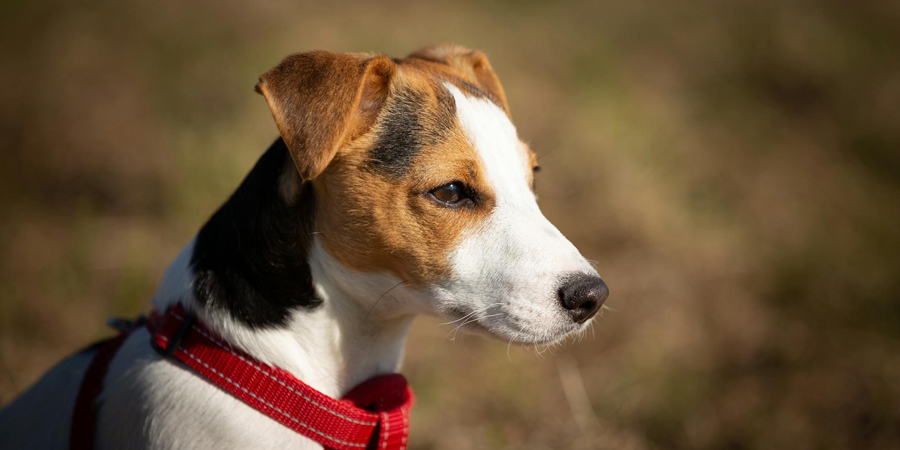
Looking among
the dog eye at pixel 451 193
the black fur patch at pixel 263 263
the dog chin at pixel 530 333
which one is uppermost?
the dog eye at pixel 451 193

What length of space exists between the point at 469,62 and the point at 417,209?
46.6 inches

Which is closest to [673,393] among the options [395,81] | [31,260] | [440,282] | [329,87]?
[440,282]

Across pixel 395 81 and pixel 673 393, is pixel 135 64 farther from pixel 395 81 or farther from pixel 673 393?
pixel 673 393

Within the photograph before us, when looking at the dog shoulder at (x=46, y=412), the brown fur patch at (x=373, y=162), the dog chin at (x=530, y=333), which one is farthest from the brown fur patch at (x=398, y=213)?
the dog shoulder at (x=46, y=412)

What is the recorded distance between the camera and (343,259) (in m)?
2.30

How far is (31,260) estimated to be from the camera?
5.08 metres

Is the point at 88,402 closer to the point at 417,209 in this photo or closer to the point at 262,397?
the point at 262,397

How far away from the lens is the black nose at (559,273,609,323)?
2135 millimetres

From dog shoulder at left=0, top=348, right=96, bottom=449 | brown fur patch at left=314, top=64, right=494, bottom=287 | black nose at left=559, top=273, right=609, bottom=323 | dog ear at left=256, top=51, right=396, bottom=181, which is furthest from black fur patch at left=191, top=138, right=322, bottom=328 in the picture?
black nose at left=559, top=273, right=609, bottom=323

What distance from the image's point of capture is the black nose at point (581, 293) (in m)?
2.13

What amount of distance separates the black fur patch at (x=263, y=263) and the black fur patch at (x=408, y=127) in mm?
327

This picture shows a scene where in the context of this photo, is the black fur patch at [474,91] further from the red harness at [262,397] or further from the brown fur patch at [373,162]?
the red harness at [262,397]

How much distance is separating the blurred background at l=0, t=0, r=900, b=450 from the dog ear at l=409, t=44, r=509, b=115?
1.42 meters

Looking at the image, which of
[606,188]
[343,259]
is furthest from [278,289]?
[606,188]
